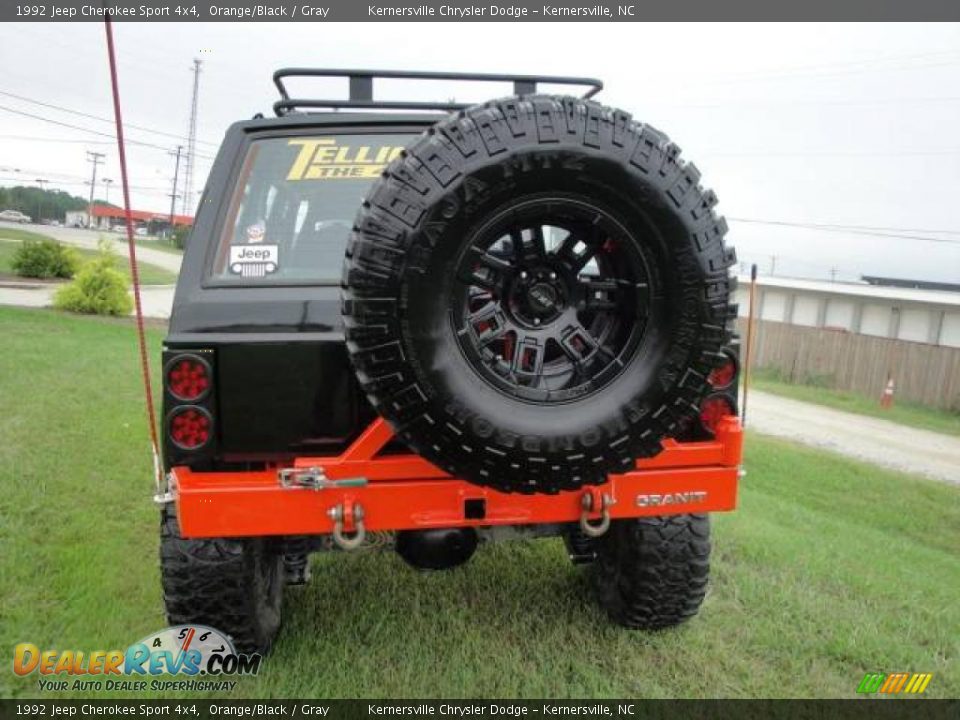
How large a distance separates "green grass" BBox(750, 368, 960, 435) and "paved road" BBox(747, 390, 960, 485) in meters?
0.68

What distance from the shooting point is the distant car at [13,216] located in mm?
66463

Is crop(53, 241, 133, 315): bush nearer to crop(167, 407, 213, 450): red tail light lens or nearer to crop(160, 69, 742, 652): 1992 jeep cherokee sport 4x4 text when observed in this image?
crop(160, 69, 742, 652): 1992 jeep cherokee sport 4x4 text

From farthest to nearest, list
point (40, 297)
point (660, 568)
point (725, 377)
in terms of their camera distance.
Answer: point (40, 297)
point (660, 568)
point (725, 377)

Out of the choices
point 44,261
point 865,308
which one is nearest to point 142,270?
point 44,261

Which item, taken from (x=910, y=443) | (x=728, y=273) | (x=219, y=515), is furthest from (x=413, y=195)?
(x=910, y=443)

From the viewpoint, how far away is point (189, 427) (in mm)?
2412

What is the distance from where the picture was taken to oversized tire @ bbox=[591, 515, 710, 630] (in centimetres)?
299

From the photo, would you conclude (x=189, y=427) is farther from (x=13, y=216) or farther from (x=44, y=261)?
(x=13, y=216)

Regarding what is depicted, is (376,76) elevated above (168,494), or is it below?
above

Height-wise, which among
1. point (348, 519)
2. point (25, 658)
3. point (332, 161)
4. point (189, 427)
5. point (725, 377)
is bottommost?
point (25, 658)

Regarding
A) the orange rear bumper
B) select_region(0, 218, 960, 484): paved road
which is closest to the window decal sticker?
the orange rear bumper

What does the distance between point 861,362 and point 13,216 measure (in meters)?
73.2

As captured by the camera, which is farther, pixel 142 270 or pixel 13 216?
pixel 13 216

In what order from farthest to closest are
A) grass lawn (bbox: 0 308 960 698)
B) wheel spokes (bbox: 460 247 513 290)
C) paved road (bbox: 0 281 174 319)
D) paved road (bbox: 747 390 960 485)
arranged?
paved road (bbox: 0 281 174 319), paved road (bbox: 747 390 960 485), grass lawn (bbox: 0 308 960 698), wheel spokes (bbox: 460 247 513 290)
